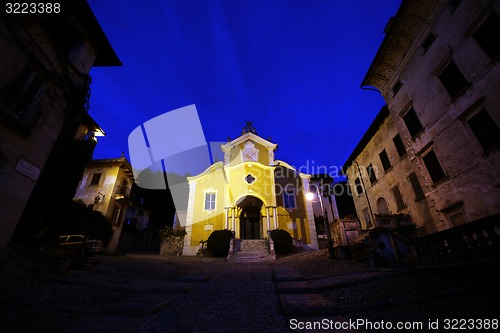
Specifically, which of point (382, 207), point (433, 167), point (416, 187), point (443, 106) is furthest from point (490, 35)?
point (382, 207)

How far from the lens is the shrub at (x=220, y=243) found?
17453 millimetres

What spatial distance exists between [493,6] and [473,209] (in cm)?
830

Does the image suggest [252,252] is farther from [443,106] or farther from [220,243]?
[443,106]

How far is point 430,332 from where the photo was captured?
2.85m

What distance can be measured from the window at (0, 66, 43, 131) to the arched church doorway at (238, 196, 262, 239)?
16.6 metres

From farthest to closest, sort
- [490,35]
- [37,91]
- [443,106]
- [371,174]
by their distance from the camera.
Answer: [371,174]
[443,106]
[490,35]
[37,91]

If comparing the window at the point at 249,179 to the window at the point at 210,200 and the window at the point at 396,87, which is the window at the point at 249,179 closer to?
the window at the point at 210,200

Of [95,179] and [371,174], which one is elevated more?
[95,179]

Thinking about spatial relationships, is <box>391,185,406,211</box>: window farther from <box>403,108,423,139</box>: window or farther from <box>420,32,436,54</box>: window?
<box>420,32,436,54</box>: window

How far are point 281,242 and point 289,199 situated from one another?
19.0ft

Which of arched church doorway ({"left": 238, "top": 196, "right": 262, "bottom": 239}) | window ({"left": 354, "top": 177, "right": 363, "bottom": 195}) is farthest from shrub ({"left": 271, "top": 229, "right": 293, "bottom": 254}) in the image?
window ({"left": 354, "top": 177, "right": 363, "bottom": 195})

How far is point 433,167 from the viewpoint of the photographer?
38.5ft

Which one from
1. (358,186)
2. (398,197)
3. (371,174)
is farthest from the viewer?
(358,186)

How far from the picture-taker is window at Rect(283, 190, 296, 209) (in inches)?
869
